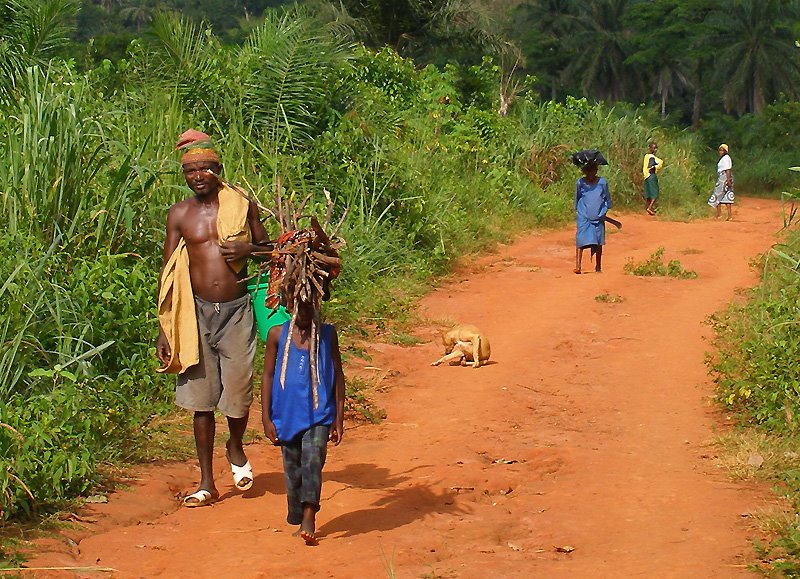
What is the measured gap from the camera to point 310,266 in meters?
4.57

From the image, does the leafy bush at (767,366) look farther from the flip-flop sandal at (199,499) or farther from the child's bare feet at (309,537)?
the flip-flop sandal at (199,499)

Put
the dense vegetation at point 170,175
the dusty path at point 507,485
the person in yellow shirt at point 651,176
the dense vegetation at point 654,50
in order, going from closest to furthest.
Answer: the dusty path at point 507,485 < the dense vegetation at point 170,175 < the person in yellow shirt at point 651,176 < the dense vegetation at point 654,50

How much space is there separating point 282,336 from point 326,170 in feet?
21.5

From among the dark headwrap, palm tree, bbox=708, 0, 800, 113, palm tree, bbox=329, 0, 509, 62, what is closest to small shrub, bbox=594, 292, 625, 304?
the dark headwrap

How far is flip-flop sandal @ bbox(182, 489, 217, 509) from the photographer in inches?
206

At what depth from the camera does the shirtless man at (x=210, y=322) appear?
17.2 feet

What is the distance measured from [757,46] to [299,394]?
44231 millimetres

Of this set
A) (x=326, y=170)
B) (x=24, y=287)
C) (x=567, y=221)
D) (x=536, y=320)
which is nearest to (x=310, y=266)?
(x=24, y=287)

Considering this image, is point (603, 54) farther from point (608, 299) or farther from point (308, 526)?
point (308, 526)

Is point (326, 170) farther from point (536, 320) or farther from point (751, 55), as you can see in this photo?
point (751, 55)

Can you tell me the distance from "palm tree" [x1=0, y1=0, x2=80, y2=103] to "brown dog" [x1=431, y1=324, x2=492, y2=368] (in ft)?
12.8

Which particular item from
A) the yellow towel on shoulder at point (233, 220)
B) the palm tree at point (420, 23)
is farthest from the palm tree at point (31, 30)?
the palm tree at point (420, 23)

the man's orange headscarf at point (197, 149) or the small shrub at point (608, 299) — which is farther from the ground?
the man's orange headscarf at point (197, 149)

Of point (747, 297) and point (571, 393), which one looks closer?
point (571, 393)
